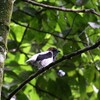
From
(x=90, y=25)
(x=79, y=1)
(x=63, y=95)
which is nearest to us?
(x=90, y=25)

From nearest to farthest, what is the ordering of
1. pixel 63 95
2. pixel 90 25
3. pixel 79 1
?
1. pixel 90 25
2. pixel 79 1
3. pixel 63 95

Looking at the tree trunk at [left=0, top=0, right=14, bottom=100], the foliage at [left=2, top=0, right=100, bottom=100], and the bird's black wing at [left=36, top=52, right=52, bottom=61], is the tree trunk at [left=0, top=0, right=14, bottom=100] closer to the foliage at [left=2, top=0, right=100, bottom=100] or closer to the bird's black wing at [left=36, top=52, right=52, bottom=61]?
the bird's black wing at [left=36, top=52, right=52, bottom=61]

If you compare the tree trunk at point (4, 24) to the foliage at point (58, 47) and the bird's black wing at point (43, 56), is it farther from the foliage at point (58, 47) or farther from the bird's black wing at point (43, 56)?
the foliage at point (58, 47)

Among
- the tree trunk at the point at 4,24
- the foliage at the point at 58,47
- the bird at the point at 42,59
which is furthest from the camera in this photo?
the foliage at the point at 58,47

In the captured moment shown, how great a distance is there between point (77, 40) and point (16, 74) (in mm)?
535

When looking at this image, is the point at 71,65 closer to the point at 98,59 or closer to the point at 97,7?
the point at 98,59

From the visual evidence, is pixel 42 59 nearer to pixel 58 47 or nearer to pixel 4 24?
pixel 58 47

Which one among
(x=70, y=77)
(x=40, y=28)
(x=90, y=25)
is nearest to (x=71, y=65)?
(x=70, y=77)

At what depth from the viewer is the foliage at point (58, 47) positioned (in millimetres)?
2779

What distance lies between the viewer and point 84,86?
3035 mm

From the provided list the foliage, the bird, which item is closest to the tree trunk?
the bird

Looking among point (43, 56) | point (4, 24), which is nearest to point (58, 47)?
point (43, 56)

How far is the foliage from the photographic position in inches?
109

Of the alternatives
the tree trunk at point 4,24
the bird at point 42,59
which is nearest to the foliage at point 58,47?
the bird at point 42,59
